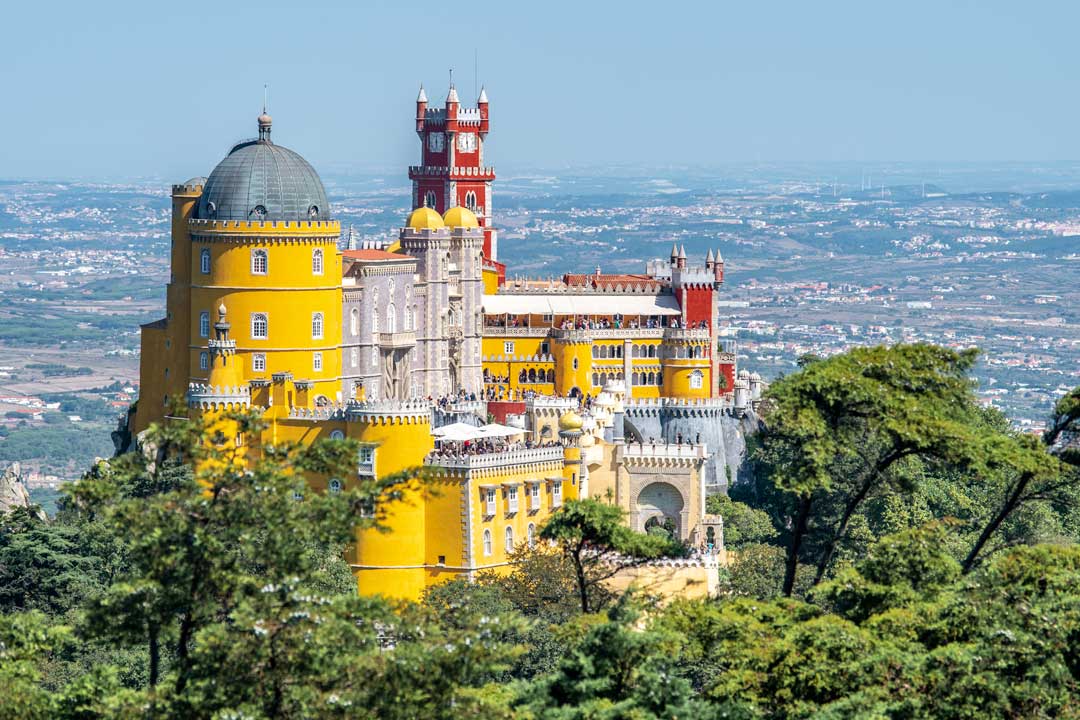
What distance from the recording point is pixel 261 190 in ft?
362

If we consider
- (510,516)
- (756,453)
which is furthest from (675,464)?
(756,453)

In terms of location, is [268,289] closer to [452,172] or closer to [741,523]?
[741,523]

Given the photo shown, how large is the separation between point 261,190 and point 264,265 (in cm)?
315

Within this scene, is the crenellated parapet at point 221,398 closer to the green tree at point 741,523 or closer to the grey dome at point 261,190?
the grey dome at point 261,190

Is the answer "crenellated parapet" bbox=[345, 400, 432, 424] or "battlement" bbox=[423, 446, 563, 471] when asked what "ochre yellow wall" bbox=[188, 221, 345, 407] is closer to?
"crenellated parapet" bbox=[345, 400, 432, 424]

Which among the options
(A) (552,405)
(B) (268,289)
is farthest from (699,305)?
(B) (268,289)

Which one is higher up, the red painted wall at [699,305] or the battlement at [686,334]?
the red painted wall at [699,305]

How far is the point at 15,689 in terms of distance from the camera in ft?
202

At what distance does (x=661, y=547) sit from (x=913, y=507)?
30.7 metres

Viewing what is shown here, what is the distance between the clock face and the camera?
149 m

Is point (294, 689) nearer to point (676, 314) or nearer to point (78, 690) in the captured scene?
point (78, 690)

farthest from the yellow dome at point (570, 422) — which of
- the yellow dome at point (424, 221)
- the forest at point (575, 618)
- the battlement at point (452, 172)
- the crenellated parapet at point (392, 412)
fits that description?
the battlement at point (452, 172)

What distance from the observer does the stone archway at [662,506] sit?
11075 centimetres

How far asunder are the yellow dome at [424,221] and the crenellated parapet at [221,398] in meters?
21.7
